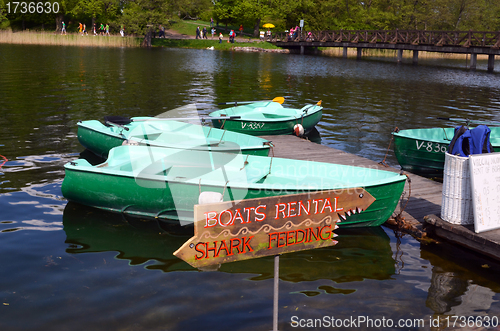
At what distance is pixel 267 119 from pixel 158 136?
401cm

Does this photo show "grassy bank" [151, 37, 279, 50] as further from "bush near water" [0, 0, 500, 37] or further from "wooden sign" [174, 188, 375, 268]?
"wooden sign" [174, 188, 375, 268]

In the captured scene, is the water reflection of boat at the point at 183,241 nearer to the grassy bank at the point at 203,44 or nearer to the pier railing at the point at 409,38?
the pier railing at the point at 409,38

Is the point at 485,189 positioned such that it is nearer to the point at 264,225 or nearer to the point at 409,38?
the point at 264,225

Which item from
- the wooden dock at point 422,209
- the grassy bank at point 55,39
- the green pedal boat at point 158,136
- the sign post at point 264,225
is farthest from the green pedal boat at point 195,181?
the grassy bank at point 55,39

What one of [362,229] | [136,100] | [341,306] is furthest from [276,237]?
[136,100]

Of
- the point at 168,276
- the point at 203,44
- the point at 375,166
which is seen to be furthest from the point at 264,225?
the point at 203,44

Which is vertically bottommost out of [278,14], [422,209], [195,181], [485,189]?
[422,209]

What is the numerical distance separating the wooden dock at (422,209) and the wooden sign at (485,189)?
169 mm

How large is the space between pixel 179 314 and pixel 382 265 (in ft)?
10.1

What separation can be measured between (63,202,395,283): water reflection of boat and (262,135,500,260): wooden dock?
1.97ft

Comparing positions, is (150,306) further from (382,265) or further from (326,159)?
(326,159)

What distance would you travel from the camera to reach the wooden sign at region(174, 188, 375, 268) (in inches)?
125

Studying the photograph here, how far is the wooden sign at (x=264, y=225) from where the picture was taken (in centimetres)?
318

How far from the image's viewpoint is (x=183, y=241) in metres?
6.96
